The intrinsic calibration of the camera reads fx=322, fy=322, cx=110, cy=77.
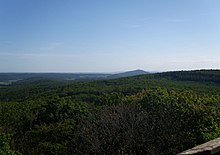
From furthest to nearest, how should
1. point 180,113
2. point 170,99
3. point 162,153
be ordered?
1. point 170,99
2. point 180,113
3. point 162,153

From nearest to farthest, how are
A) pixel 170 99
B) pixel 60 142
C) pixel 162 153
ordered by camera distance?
pixel 162 153 < pixel 170 99 < pixel 60 142

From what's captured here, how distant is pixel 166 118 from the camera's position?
799 inches

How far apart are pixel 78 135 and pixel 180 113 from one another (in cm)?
700

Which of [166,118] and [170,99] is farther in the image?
[170,99]

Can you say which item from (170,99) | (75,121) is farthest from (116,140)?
(75,121)

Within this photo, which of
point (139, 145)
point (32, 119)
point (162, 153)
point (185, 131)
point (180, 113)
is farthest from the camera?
point (32, 119)

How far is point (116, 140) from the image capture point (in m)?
19.4

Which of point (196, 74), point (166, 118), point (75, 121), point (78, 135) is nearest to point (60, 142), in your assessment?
point (75, 121)

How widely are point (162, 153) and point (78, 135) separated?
6.77 m

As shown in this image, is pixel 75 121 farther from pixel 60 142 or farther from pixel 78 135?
pixel 78 135

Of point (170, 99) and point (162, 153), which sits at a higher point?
point (170, 99)

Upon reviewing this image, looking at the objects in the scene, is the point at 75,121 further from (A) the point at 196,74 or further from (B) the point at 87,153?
(A) the point at 196,74

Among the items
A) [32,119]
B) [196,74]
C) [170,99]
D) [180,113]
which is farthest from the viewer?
[196,74]

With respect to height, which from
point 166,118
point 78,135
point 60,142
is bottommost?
point 60,142
